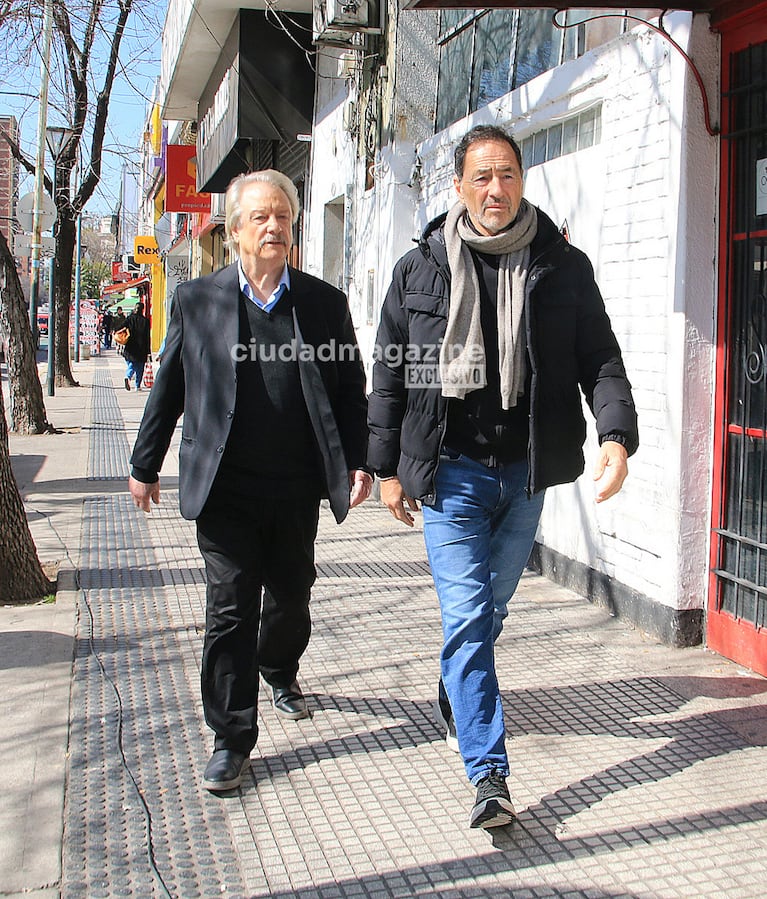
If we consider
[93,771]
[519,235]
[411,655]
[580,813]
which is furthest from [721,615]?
[93,771]

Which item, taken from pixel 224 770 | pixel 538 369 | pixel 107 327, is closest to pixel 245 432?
pixel 538 369

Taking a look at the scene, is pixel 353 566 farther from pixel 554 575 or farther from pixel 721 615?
pixel 721 615

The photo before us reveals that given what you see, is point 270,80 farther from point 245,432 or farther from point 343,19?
point 245,432

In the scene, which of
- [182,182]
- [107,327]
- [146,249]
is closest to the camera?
[182,182]

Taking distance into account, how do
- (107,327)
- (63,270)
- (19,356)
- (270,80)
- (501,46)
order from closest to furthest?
(501,46), (270,80), (19,356), (63,270), (107,327)

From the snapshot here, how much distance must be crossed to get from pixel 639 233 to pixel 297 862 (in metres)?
3.50

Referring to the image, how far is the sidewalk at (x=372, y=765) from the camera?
10.1ft

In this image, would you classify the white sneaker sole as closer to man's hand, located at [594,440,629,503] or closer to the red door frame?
man's hand, located at [594,440,629,503]

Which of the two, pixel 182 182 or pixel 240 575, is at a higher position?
pixel 182 182

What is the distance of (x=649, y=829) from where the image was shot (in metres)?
3.32

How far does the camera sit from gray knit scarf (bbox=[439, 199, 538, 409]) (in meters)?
3.37

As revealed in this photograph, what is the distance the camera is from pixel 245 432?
3.69m

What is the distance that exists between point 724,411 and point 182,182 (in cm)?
1836

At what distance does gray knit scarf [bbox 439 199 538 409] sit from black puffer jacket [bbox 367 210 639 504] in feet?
0.13
